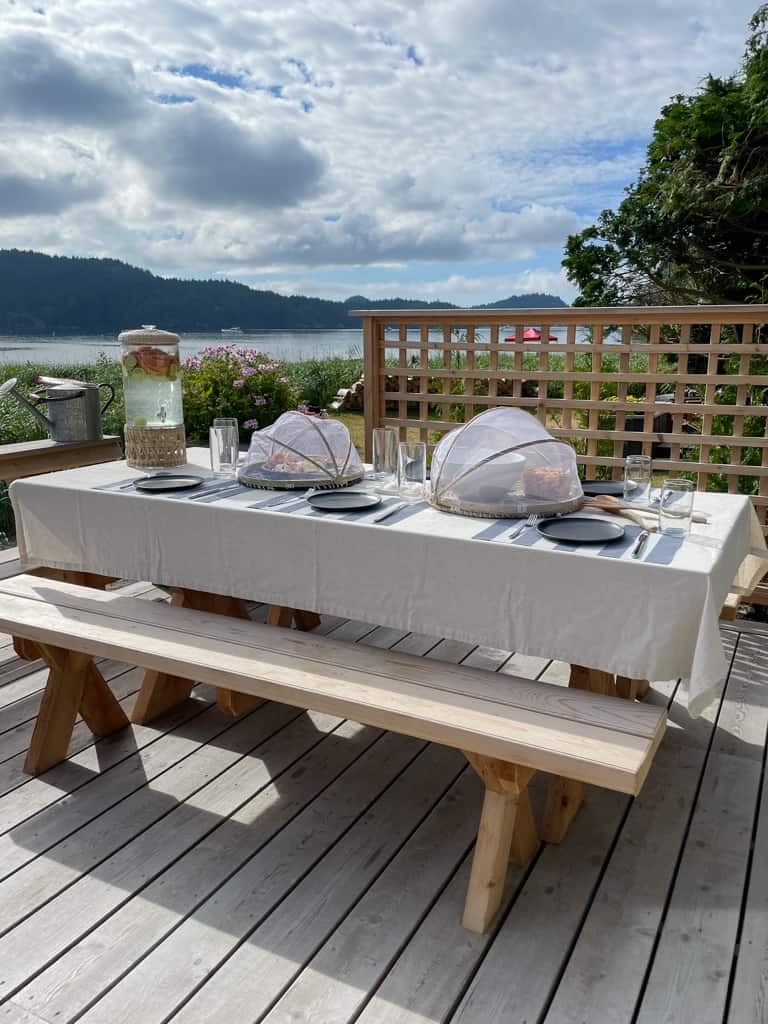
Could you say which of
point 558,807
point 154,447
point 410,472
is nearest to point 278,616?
point 154,447

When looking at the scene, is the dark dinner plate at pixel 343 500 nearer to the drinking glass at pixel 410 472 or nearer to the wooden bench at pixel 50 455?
the drinking glass at pixel 410 472

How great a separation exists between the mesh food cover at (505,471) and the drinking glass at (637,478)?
0.14 meters

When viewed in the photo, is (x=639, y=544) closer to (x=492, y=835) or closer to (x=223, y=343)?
(x=492, y=835)

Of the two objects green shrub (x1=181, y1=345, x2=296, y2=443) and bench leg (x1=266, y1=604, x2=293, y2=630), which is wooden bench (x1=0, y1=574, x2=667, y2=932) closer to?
bench leg (x1=266, y1=604, x2=293, y2=630)

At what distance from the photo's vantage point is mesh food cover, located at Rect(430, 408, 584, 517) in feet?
6.15

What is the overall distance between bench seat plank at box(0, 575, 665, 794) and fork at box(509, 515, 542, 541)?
318 mm

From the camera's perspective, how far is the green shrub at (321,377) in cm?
1088

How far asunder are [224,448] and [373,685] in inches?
41.4

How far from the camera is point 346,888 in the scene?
1688mm

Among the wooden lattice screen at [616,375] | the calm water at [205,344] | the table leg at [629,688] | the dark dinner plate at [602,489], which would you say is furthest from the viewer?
the calm water at [205,344]

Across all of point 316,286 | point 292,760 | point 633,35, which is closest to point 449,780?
point 292,760

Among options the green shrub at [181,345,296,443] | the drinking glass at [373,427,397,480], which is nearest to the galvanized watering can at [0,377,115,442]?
the drinking glass at [373,427,397,480]

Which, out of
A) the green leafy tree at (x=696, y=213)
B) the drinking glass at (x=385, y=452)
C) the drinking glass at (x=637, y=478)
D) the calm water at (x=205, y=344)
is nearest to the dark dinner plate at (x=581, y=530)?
the drinking glass at (x=637, y=478)

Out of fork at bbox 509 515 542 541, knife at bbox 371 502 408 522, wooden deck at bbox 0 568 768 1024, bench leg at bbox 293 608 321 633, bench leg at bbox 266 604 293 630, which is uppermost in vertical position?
knife at bbox 371 502 408 522
